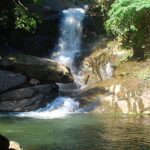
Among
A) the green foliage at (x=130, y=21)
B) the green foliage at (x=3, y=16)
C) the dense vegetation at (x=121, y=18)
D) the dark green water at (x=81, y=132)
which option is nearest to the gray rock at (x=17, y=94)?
the dark green water at (x=81, y=132)

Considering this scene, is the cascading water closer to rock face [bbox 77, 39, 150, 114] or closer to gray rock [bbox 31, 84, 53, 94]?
rock face [bbox 77, 39, 150, 114]

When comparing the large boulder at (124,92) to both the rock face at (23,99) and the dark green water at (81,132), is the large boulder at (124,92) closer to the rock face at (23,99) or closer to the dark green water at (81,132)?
the dark green water at (81,132)

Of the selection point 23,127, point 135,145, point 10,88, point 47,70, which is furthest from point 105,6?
point 135,145

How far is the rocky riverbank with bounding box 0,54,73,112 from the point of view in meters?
26.6

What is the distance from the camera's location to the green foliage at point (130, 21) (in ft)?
99.5

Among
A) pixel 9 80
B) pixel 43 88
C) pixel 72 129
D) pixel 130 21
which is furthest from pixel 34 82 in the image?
pixel 130 21

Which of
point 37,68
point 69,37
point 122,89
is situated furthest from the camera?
point 69,37

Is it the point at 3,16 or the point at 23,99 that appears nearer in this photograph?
the point at 23,99

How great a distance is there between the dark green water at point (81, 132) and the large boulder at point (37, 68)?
4.33 m

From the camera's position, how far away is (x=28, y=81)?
91.5 ft

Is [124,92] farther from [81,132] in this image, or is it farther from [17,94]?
[81,132]

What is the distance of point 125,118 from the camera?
23953mm

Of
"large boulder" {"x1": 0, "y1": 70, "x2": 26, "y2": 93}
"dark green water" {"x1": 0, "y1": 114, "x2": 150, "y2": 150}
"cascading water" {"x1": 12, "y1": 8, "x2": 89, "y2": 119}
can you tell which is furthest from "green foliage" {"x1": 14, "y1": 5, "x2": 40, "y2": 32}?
"dark green water" {"x1": 0, "y1": 114, "x2": 150, "y2": 150}

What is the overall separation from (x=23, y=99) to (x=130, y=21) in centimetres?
1005
